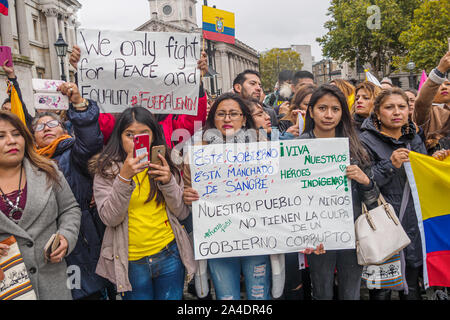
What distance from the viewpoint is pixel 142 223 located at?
2781 millimetres

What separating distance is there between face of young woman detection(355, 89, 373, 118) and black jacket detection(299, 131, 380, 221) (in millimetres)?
1286

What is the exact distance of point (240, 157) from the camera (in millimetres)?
3076

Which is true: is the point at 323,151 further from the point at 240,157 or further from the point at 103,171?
the point at 103,171

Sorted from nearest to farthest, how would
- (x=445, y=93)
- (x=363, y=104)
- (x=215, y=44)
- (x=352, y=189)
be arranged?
(x=352, y=189), (x=445, y=93), (x=363, y=104), (x=215, y=44)

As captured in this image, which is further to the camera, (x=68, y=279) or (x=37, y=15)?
(x=37, y=15)

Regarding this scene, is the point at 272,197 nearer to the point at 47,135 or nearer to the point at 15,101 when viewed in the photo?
the point at 47,135

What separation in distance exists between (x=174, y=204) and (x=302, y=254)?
1.20 meters

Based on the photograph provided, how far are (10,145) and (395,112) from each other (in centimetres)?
311

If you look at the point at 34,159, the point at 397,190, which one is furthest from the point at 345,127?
the point at 34,159

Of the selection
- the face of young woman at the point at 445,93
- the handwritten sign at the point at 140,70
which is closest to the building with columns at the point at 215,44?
the face of young woman at the point at 445,93

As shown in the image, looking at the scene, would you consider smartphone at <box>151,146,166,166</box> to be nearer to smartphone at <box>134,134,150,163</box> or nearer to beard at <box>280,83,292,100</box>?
smartphone at <box>134,134,150,163</box>

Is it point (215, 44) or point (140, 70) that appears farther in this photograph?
point (215, 44)

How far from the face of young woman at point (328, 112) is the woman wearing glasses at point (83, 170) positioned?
183 cm
